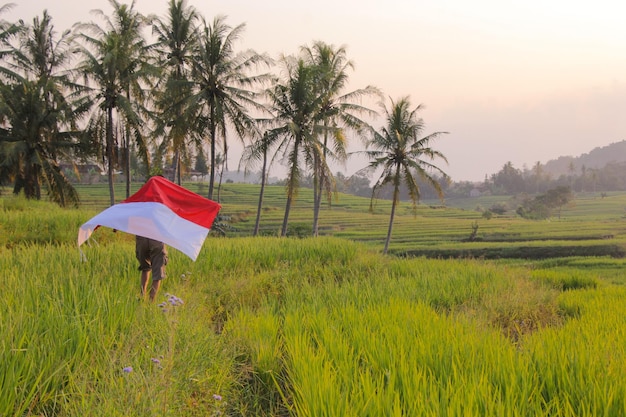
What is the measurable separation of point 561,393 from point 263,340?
100 inches

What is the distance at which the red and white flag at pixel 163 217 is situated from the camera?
16.3 feet

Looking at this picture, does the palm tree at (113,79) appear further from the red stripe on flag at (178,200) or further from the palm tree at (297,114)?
the red stripe on flag at (178,200)

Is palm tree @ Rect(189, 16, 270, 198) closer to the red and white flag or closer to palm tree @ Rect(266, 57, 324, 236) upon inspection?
palm tree @ Rect(266, 57, 324, 236)

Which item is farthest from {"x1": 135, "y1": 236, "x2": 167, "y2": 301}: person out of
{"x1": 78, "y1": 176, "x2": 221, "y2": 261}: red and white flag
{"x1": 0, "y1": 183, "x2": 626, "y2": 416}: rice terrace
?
{"x1": 78, "y1": 176, "x2": 221, "y2": 261}: red and white flag

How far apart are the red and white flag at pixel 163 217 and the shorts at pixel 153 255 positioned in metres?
0.38

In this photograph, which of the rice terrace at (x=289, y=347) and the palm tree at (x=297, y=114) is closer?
the rice terrace at (x=289, y=347)

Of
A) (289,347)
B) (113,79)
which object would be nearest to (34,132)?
(113,79)

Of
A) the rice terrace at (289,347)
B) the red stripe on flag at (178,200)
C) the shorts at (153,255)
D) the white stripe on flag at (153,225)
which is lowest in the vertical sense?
the rice terrace at (289,347)

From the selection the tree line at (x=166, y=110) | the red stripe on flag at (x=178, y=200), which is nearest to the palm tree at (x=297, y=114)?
the tree line at (x=166, y=110)

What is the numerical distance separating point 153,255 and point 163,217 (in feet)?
1.85

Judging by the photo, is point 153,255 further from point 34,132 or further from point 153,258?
point 34,132

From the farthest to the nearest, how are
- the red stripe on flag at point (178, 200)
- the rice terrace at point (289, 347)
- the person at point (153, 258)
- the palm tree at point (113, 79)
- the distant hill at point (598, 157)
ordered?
the distant hill at point (598, 157), the palm tree at point (113, 79), the red stripe on flag at point (178, 200), the person at point (153, 258), the rice terrace at point (289, 347)

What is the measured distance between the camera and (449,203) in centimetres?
8662

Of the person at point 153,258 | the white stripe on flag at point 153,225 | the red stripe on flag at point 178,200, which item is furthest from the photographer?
the red stripe on flag at point 178,200
